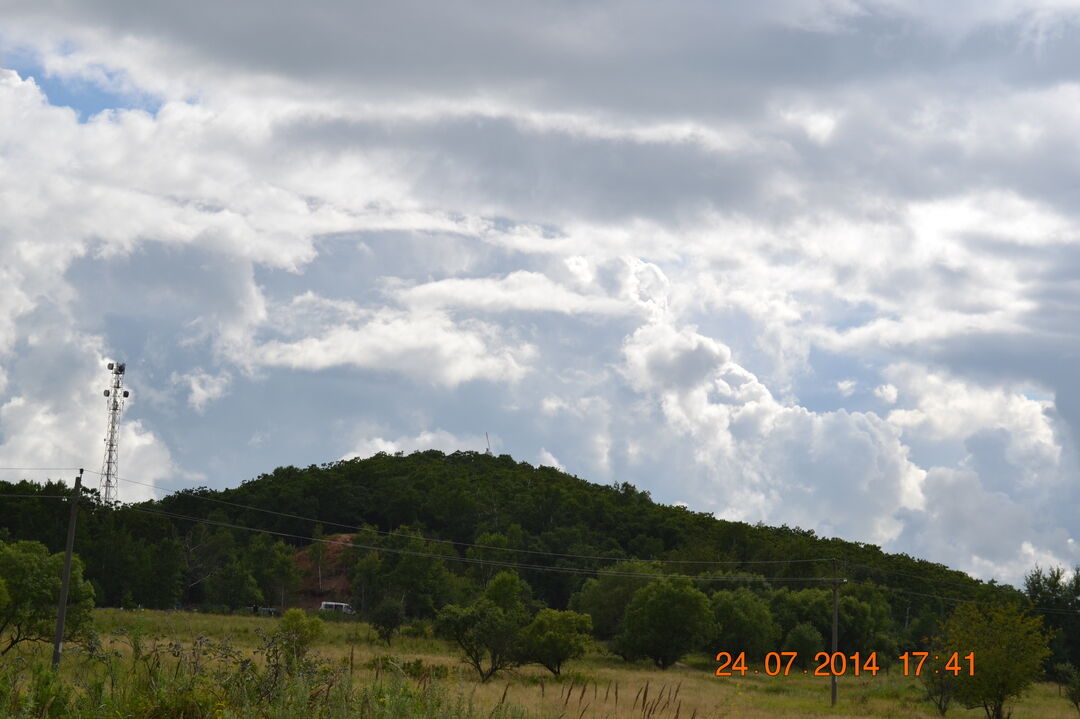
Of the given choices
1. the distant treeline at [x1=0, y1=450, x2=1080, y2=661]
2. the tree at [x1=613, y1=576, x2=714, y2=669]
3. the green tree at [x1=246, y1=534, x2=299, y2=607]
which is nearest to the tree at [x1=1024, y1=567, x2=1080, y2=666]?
the distant treeline at [x1=0, y1=450, x2=1080, y2=661]

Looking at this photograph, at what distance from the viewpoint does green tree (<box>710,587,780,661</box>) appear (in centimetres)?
7944

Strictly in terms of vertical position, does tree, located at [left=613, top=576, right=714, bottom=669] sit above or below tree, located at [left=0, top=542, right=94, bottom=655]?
below

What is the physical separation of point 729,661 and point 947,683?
29.6 meters

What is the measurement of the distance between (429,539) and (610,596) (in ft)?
107

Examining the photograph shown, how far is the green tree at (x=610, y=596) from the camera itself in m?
85.9

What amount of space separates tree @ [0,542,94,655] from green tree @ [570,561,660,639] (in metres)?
47.5

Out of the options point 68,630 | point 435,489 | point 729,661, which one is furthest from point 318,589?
point 68,630

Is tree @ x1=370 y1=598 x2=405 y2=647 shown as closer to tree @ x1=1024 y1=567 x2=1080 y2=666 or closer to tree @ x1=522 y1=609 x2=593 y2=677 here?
tree @ x1=522 y1=609 x2=593 y2=677

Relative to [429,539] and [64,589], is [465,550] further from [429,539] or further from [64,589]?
[64,589]

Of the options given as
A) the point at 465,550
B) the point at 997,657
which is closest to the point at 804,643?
the point at 997,657

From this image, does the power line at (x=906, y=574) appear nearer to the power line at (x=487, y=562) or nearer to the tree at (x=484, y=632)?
the power line at (x=487, y=562)

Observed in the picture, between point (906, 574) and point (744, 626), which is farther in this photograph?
point (906, 574)

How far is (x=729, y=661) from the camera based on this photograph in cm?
7638

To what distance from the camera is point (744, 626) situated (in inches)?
3115
